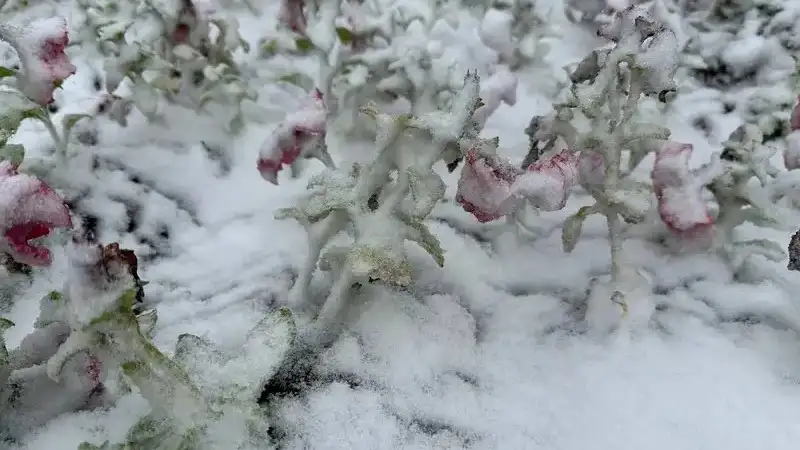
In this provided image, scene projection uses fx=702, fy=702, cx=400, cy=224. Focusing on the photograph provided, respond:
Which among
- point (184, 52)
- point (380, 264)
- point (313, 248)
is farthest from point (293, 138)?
point (184, 52)

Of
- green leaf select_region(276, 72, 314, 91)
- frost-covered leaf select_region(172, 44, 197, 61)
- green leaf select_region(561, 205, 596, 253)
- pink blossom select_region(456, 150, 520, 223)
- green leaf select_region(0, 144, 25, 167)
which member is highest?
pink blossom select_region(456, 150, 520, 223)

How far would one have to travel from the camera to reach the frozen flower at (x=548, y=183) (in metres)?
0.83

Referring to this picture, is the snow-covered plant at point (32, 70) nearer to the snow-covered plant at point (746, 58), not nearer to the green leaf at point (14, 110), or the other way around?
the green leaf at point (14, 110)

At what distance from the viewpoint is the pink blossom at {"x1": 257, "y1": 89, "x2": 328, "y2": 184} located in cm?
101

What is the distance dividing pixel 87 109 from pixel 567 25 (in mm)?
1055

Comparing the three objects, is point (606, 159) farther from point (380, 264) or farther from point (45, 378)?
point (45, 378)

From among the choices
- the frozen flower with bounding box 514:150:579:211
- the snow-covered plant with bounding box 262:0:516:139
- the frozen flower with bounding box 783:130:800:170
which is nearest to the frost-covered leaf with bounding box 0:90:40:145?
the snow-covered plant with bounding box 262:0:516:139

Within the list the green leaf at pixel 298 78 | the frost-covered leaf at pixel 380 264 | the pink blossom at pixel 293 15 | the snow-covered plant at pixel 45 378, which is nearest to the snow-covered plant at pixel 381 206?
the frost-covered leaf at pixel 380 264

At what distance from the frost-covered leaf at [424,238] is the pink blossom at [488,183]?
3.8 inches

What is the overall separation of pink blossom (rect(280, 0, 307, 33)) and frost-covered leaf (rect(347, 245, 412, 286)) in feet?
2.56

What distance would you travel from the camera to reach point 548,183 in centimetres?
84

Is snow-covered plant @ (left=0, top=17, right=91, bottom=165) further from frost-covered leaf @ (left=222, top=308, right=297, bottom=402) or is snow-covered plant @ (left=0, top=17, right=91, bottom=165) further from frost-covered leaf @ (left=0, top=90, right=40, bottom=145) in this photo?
frost-covered leaf @ (left=222, top=308, right=297, bottom=402)

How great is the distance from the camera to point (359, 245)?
84cm

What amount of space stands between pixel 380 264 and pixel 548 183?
8.8 inches
